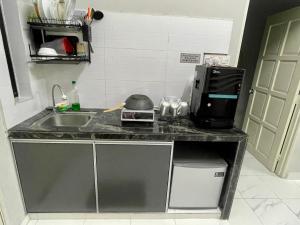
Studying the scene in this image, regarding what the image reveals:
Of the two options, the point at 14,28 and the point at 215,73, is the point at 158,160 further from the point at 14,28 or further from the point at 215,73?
the point at 14,28

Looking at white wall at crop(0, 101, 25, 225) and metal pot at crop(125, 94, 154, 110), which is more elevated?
metal pot at crop(125, 94, 154, 110)

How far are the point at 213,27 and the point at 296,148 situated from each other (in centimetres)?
168

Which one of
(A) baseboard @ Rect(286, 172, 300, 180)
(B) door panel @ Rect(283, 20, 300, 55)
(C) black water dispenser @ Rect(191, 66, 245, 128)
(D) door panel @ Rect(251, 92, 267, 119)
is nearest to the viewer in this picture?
(C) black water dispenser @ Rect(191, 66, 245, 128)

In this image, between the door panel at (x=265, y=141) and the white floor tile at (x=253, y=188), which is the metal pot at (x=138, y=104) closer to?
the white floor tile at (x=253, y=188)

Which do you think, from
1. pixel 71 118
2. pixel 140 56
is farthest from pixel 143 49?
pixel 71 118

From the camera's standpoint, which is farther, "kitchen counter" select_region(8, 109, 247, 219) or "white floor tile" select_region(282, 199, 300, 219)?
"white floor tile" select_region(282, 199, 300, 219)

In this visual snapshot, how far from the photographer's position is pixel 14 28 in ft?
4.08

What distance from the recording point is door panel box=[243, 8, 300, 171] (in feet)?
6.32

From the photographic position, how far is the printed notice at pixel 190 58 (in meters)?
1.62

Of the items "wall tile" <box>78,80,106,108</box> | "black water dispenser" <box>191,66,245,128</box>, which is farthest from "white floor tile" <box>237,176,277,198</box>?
"wall tile" <box>78,80,106,108</box>

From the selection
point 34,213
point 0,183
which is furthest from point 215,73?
point 34,213

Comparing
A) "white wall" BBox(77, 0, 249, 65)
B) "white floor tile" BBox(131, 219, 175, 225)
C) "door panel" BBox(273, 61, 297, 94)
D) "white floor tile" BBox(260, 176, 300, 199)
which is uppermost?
"white wall" BBox(77, 0, 249, 65)

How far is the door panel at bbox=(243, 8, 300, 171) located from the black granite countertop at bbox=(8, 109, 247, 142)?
1.16m

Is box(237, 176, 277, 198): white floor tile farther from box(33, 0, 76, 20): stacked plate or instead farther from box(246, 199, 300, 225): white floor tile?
box(33, 0, 76, 20): stacked plate
